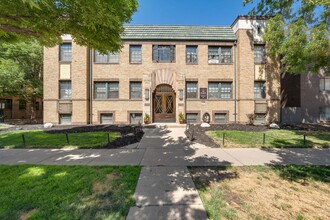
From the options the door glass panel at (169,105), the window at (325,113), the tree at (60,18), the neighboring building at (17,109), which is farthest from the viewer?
the neighboring building at (17,109)

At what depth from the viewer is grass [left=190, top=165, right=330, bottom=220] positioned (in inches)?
121

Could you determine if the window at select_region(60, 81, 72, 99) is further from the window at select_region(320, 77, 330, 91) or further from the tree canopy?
the window at select_region(320, 77, 330, 91)

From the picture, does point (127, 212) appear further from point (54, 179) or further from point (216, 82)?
point (216, 82)

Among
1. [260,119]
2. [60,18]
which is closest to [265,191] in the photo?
[60,18]

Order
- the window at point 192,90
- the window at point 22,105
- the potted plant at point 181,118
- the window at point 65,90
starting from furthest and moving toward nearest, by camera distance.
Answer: the window at point 22,105, the window at point 192,90, the window at point 65,90, the potted plant at point 181,118

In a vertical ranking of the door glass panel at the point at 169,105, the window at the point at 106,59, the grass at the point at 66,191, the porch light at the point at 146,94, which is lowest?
the grass at the point at 66,191

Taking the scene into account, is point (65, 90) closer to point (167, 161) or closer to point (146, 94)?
point (146, 94)

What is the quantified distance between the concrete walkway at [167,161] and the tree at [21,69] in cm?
1345

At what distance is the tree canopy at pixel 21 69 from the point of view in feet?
53.1

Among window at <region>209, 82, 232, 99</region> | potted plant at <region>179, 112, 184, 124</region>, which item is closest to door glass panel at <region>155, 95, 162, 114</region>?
potted plant at <region>179, 112, 184, 124</region>

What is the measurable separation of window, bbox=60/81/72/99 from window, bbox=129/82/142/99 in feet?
19.2

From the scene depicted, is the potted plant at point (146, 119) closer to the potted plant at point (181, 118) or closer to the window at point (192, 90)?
the potted plant at point (181, 118)

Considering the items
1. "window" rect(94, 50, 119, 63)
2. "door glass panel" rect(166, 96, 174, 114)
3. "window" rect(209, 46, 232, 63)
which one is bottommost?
"door glass panel" rect(166, 96, 174, 114)

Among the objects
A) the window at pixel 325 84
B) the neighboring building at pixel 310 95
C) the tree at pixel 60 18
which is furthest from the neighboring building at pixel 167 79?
the tree at pixel 60 18
